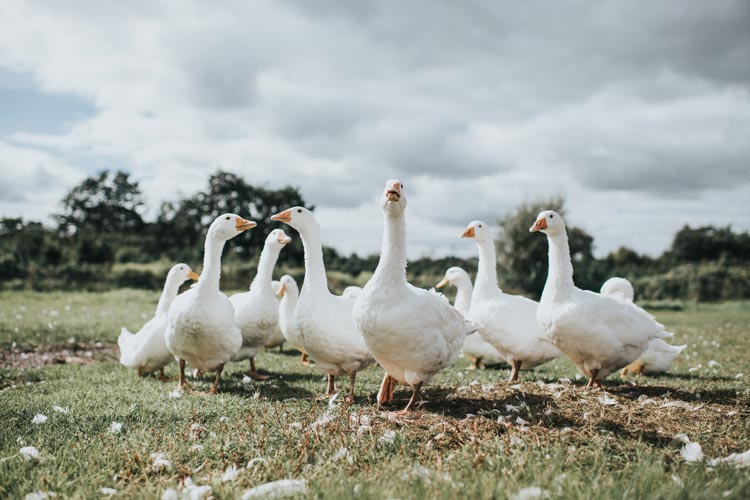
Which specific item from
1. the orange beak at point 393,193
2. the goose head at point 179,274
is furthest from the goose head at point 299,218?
the goose head at point 179,274

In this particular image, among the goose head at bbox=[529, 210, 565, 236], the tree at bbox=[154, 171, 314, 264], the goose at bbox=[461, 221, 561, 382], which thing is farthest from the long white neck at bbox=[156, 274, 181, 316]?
the tree at bbox=[154, 171, 314, 264]

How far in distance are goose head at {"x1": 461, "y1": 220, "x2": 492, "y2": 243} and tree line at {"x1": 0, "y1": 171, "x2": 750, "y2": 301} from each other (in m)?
17.8

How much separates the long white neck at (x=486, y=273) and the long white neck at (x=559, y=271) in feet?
4.10

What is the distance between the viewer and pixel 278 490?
301 cm

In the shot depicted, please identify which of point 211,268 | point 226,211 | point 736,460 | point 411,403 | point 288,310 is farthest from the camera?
point 226,211

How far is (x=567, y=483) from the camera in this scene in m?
3.00

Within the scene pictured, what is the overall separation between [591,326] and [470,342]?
3201 mm

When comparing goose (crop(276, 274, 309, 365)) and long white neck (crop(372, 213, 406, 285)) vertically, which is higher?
long white neck (crop(372, 213, 406, 285))

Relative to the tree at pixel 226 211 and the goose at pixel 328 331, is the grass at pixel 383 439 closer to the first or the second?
the goose at pixel 328 331

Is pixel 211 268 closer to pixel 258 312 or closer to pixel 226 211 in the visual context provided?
pixel 258 312

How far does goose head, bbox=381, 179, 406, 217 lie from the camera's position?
4.95m

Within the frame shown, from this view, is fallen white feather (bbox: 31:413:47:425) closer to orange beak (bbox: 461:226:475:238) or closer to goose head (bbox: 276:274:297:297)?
goose head (bbox: 276:274:297:297)

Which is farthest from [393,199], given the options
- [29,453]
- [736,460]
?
[29,453]

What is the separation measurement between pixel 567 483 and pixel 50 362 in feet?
30.9
